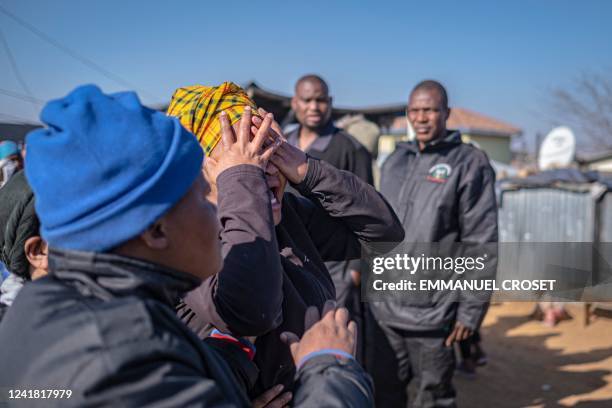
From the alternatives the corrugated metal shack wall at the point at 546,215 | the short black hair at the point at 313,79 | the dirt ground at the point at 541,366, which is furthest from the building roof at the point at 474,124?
the short black hair at the point at 313,79

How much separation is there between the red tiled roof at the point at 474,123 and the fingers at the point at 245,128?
91.6 feet

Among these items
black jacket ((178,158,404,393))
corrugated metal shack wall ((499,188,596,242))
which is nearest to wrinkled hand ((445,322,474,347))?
black jacket ((178,158,404,393))

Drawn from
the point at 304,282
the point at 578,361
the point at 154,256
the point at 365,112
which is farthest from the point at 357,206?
the point at 365,112

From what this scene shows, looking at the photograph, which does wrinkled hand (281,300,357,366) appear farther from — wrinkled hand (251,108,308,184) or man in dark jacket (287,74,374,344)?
man in dark jacket (287,74,374,344)

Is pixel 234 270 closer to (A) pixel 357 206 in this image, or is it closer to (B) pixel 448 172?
(A) pixel 357 206

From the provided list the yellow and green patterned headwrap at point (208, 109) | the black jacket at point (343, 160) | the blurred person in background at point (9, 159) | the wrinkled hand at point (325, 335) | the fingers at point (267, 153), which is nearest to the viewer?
the wrinkled hand at point (325, 335)

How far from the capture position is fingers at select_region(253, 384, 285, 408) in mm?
1486

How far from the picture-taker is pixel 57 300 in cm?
97

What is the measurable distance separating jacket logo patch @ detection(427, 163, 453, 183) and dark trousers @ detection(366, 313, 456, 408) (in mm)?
1092

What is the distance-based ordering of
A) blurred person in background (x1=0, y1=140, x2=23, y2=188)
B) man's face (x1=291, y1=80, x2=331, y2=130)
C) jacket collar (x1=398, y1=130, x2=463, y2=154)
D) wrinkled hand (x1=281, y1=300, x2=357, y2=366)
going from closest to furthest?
wrinkled hand (x1=281, y1=300, x2=357, y2=366), jacket collar (x1=398, y1=130, x2=463, y2=154), blurred person in background (x1=0, y1=140, x2=23, y2=188), man's face (x1=291, y1=80, x2=331, y2=130)

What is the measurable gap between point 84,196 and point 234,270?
500 mm

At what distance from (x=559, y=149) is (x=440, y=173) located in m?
11.6

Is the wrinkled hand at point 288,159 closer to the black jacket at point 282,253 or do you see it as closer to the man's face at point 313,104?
the black jacket at point 282,253

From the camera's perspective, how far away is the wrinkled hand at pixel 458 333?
370 centimetres
